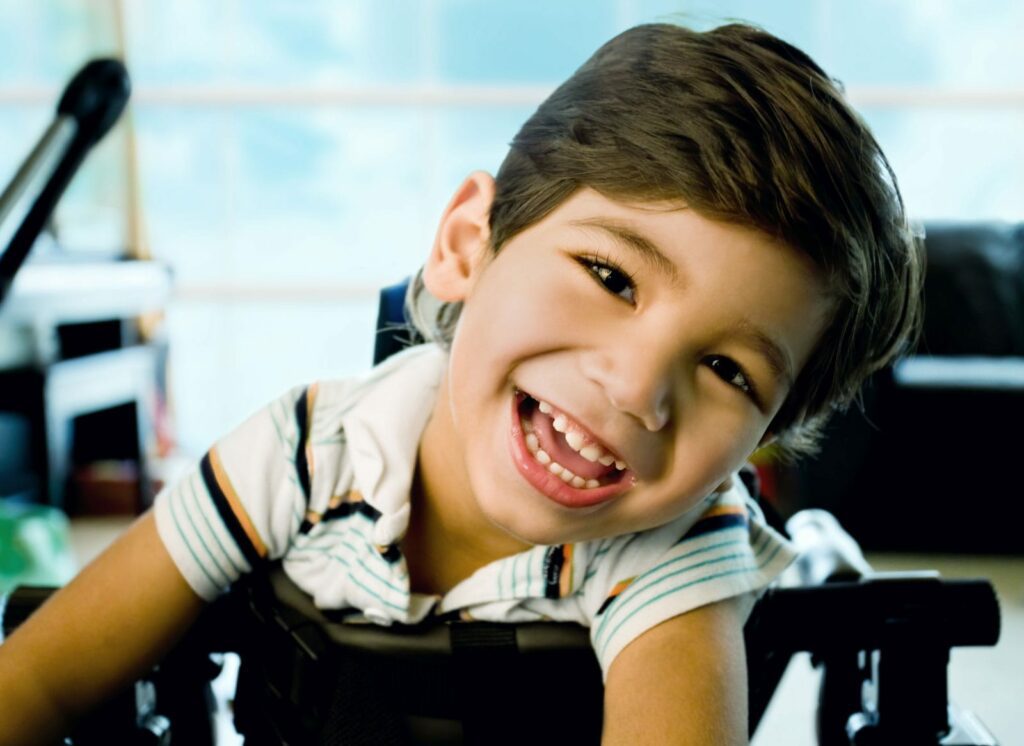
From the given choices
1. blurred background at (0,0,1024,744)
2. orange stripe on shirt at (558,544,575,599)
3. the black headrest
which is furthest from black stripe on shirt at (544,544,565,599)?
blurred background at (0,0,1024,744)

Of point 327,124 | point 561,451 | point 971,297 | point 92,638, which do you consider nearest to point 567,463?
point 561,451

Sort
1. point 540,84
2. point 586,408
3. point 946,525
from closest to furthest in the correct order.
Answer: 1. point 586,408
2. point 946,525
3. point 540,84

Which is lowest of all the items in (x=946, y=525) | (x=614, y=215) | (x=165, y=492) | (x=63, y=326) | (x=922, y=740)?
(x=946, y=525)

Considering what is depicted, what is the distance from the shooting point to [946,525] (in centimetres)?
256

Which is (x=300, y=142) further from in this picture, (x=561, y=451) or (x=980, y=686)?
(x=561, y=451)

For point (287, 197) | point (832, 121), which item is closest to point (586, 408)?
point (832, 121)

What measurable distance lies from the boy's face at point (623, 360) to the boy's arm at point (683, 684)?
0.08 meters

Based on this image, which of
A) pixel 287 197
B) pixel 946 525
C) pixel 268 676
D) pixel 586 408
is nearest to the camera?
pixel 586 408

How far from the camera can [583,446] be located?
652 mm

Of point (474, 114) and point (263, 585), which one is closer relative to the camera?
point (263, 585)

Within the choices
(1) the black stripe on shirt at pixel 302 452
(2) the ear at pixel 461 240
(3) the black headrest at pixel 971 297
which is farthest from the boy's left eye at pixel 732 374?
(3) the black headrest at pixel 971 297

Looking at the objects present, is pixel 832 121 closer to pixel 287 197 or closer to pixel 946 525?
pixel 946 525

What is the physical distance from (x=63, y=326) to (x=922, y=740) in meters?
2.71

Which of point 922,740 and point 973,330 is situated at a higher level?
point 922,740
